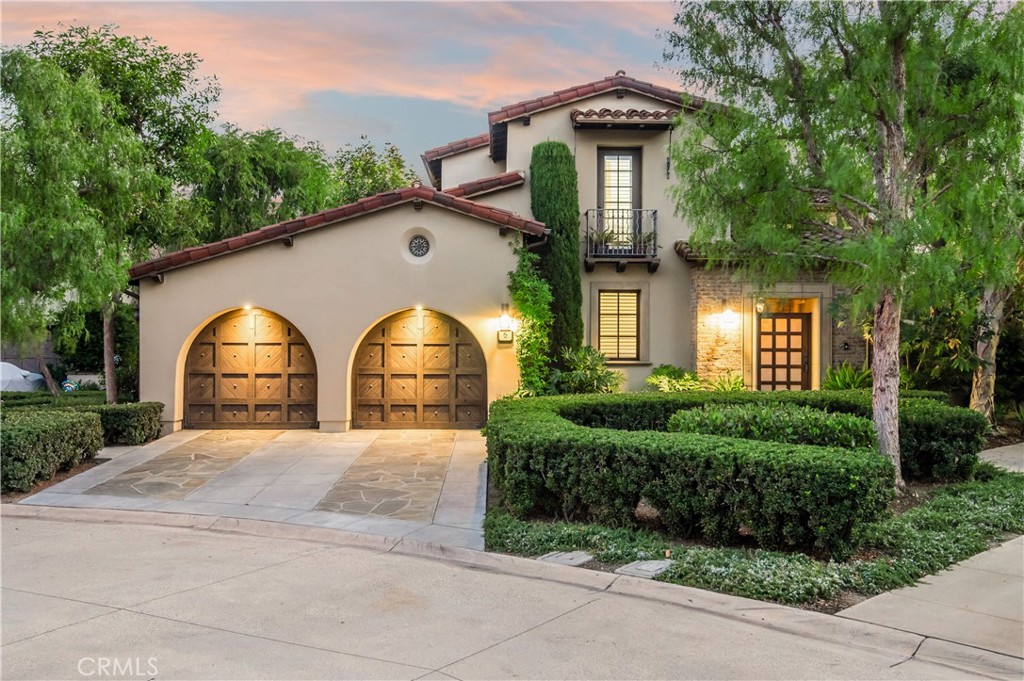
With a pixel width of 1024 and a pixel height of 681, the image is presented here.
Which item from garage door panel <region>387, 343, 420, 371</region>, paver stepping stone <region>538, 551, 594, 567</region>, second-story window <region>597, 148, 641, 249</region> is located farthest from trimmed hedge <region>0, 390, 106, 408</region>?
paver stepping stone <region>538, 551, 594, 567</region>

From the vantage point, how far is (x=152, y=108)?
18891 millimetres

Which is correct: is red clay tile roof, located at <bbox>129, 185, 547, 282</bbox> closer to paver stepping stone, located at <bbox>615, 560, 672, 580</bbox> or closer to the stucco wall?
the stucco wall

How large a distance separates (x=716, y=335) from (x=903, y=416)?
22.6 ft

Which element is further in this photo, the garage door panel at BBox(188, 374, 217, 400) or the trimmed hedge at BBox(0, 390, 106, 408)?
the trimmed hedge at BBox(0, 390, 106, 408)

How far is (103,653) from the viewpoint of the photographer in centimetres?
498

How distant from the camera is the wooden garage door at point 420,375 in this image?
1606 centimetres

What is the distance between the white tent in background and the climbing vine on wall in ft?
56.5

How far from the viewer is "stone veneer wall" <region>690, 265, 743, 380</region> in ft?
56.9

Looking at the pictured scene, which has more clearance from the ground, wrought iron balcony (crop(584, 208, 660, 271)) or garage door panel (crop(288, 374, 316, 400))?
wrought iron balcony (crop(584, 208, 660, 271))

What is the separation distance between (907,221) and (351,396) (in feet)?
35.2

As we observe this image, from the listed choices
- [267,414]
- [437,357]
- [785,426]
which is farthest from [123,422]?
[785,426]

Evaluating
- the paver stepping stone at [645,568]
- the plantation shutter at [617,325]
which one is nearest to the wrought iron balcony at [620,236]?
the plantation shutter at [617,325]

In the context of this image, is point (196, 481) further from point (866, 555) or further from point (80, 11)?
point (80, 11)

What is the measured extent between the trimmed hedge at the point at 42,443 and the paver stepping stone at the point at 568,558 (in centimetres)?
706
